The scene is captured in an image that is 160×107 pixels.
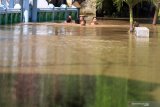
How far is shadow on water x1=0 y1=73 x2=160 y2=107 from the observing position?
328 inches

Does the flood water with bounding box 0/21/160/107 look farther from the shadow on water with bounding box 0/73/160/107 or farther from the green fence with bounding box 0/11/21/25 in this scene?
the green fence with bounding box 0/11/21/25

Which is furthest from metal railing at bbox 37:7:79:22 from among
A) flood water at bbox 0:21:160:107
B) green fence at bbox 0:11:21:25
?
flood water at bbox 0:21:160:107

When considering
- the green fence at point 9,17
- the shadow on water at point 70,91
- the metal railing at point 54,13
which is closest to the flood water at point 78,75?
the shadow on water at point 70,91

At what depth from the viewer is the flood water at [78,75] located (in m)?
8.59

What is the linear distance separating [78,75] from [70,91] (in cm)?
202

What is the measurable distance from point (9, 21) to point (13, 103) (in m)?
24.7

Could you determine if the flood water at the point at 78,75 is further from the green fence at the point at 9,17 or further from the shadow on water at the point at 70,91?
the green fence at the point at 9,17

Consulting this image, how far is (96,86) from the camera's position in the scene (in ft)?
32.5

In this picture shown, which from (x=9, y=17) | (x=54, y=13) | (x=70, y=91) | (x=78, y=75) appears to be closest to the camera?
(x=70, y=91)

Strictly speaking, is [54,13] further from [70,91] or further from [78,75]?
[70,91]

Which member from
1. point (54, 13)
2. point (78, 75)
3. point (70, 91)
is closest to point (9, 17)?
point (54, 13)

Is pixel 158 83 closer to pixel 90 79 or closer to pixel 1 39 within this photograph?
pixel 90 79

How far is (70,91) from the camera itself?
9.37m

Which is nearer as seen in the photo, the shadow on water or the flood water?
the shadow on water
